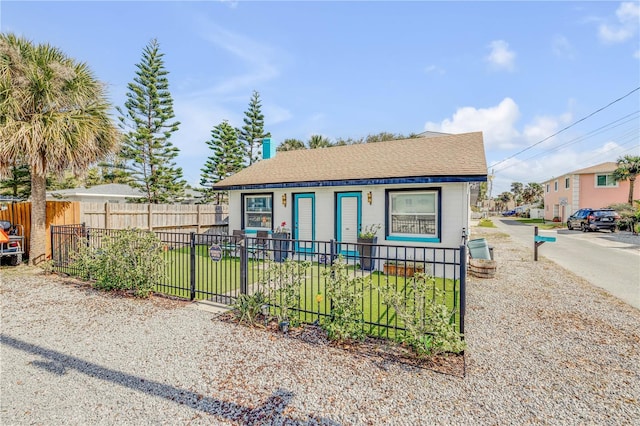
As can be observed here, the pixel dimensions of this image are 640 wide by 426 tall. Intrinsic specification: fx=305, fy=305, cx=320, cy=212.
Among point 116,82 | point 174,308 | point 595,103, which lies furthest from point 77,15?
point 595,103

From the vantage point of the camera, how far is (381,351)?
149 inches

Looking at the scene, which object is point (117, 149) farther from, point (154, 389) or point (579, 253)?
point (579, 253)

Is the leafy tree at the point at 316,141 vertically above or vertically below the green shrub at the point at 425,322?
A: above

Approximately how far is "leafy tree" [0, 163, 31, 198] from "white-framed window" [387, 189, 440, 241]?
1871 centimetres

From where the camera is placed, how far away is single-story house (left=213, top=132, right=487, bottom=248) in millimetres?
8250

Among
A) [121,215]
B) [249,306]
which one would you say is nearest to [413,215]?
[249,306]

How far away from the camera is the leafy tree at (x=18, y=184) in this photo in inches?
640

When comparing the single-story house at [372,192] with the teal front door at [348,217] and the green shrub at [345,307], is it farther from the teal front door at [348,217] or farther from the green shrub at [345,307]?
the green shrub at [345,307]

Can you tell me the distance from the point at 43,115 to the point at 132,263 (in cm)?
527

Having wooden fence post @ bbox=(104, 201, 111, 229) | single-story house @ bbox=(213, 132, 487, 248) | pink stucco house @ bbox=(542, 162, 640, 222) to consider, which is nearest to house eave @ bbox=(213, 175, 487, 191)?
single-story house @ bbox=(213, 132, 487, 248)

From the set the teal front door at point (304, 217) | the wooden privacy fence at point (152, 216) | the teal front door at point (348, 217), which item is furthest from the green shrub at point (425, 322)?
the wooden privacy fence at point (152, 216)

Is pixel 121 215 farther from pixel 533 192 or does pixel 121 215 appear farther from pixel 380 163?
pixel 533 192

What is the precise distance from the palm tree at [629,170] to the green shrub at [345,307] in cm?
3424

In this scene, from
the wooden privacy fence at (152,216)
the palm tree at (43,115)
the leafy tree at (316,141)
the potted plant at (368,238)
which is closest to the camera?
the palm tree at (43,115)
